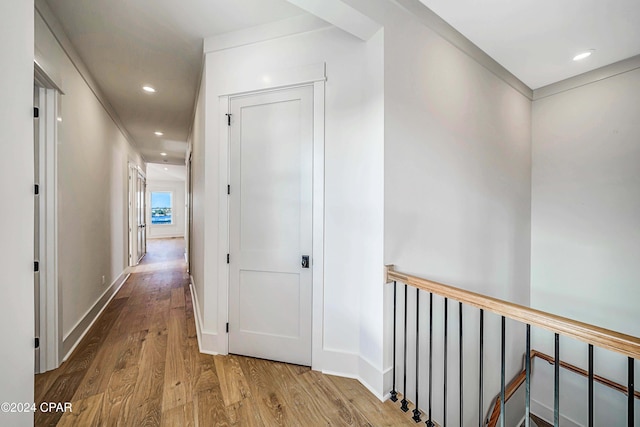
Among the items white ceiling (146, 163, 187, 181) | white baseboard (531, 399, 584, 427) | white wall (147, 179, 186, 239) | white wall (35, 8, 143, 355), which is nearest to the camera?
white wall (35, 8, 143, 355)

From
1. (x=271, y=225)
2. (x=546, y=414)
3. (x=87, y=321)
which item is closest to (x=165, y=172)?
(x=87, y=321)

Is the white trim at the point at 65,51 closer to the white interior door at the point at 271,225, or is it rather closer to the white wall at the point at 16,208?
the white wall at the point at 16,208

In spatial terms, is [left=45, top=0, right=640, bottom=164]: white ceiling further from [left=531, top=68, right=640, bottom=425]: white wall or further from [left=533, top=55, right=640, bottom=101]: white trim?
[left=531, top=68, right=640, bottom=425]: white wall

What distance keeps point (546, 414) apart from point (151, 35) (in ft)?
20.0

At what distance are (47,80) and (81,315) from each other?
2.22 metres

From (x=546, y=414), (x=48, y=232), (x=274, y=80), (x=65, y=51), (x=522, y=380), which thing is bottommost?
(x=546, y=414)

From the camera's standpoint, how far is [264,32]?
2119 mm

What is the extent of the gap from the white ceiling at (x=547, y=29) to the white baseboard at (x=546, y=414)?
4.08 metres

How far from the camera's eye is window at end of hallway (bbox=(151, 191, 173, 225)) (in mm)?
11109

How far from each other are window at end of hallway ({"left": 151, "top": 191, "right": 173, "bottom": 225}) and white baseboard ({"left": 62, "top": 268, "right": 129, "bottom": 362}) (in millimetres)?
8128

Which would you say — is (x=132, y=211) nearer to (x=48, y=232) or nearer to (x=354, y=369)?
(x=48, y=232)

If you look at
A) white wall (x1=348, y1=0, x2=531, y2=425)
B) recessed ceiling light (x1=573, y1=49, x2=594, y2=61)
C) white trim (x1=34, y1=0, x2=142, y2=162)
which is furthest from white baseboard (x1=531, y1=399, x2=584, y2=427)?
white trim (x1=34, y1=0, x2=142, y2=162)

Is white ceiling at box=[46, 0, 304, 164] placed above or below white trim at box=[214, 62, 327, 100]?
above

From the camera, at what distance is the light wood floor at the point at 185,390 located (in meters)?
1.53
